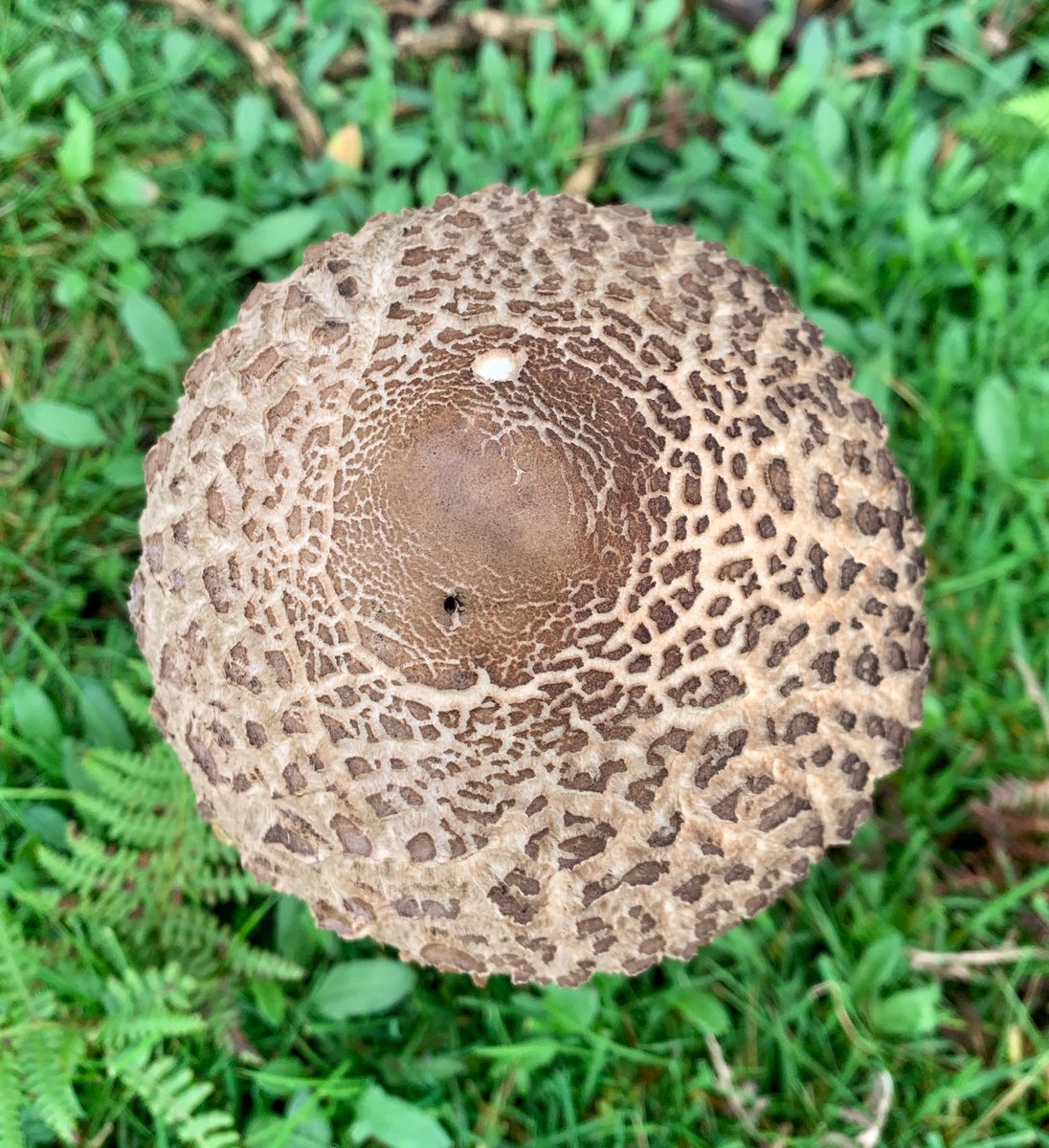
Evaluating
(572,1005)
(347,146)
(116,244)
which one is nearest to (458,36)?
(347,146)

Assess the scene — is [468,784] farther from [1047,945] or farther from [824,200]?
[824,200]

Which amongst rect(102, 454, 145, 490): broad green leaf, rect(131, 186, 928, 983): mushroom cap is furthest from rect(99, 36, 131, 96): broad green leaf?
rect(131, 186, 928, 983): mushroom cap

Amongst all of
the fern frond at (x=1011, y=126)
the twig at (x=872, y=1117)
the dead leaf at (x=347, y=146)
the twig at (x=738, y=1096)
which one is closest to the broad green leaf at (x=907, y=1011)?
the twig at (x=872, y=1117)

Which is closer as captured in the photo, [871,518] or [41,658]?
[871,518]

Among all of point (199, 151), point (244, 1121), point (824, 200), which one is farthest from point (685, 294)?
point (244, 1121)

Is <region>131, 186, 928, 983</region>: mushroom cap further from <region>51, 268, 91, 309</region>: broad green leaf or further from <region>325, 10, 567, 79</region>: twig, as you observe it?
<region>325, 10, 567, 79</region>: twig

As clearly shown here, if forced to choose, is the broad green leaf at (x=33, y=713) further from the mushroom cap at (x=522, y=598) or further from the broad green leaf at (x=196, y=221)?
the broad green leaf at (x=196, y=221)

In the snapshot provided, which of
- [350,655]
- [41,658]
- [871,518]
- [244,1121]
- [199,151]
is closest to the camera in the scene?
[350,655]

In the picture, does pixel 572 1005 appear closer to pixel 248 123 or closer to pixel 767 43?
pixel 248 123

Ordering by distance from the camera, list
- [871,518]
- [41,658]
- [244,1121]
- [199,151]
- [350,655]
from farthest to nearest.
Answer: [199,151] → [41,658] → [244,1121] → [871,518] → [350,655]
